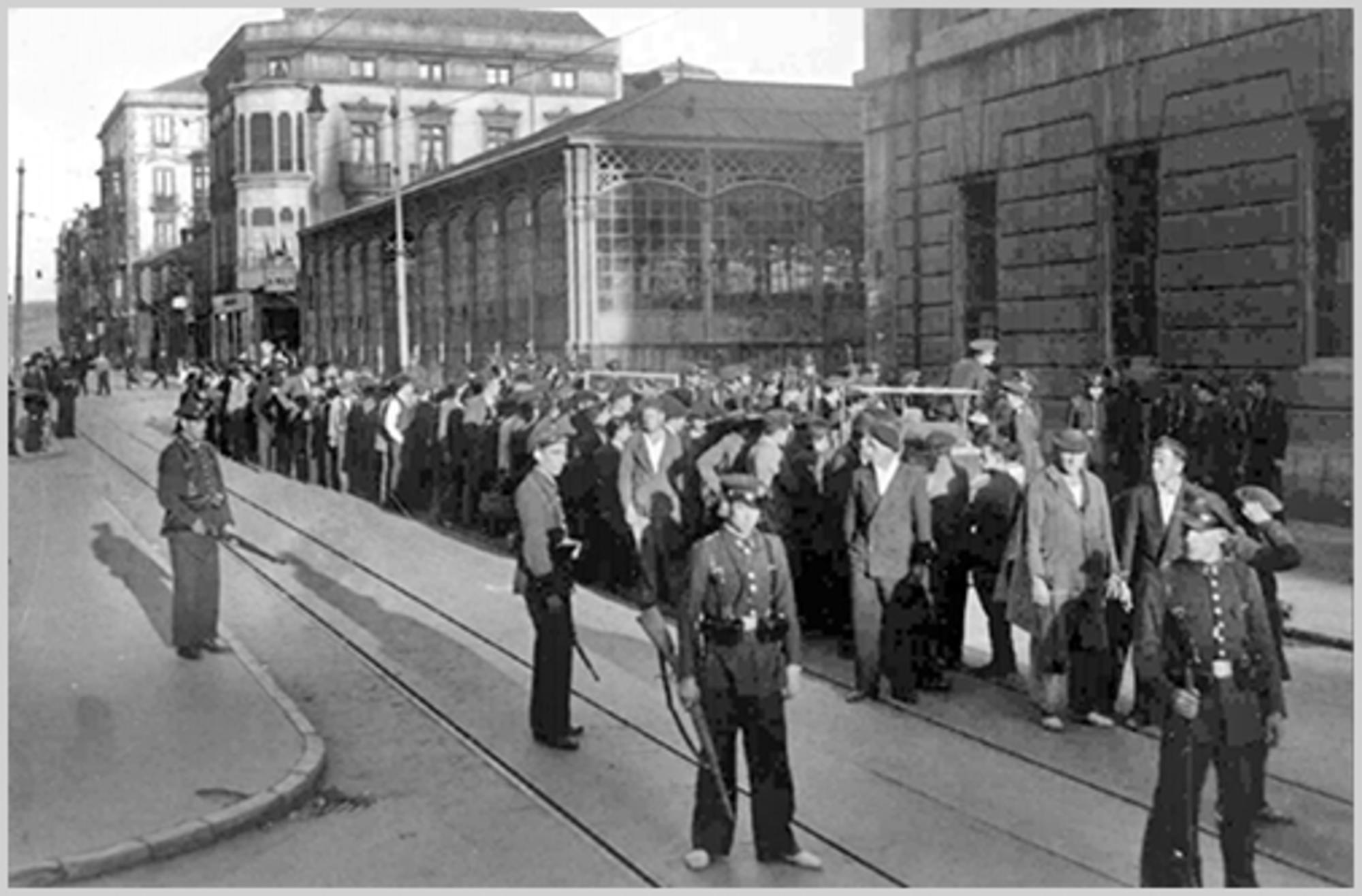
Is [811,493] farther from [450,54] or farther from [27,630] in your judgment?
[450,54]

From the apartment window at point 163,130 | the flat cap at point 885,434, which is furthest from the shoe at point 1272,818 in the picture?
the apartment window at point 163,130

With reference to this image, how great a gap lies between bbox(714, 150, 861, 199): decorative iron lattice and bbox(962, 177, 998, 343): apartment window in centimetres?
1102

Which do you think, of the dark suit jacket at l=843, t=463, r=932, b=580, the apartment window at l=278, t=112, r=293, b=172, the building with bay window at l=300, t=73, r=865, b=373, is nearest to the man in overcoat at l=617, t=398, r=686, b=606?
the dark suit jacket at l=843, t=463, r=932, b=580

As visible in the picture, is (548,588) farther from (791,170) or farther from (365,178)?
(365,178)

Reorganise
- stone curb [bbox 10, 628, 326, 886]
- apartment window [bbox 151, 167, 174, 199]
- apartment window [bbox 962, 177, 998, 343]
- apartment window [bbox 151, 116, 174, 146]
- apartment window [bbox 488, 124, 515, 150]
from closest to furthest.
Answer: stone curb [bbox 10, 628, 326, 886]
apartment window [bbox 962, 177, 998, 343]
apartment window [bbox 488, 124, 515, 150]
apartment window [bbox 151, 116, 174, 146]
apartment window [bbox 151, 167, 174, 199]

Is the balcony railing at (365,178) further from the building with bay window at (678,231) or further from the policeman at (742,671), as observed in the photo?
the policeman at (742,671)

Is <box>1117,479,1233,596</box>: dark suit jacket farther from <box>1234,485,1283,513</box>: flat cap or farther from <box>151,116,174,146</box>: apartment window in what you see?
<box>151,116,174,146</box>: apartment window

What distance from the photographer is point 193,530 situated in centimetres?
1169

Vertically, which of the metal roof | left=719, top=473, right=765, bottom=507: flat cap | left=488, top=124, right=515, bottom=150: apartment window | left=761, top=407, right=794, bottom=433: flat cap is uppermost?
the metal roof

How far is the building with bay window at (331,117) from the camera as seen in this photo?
2344 inches

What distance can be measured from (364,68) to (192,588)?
5320cm

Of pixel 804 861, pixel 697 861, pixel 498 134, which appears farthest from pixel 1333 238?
pixel 498 134

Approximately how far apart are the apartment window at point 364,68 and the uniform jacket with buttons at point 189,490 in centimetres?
5240

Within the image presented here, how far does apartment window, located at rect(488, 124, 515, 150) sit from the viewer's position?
6550cm
